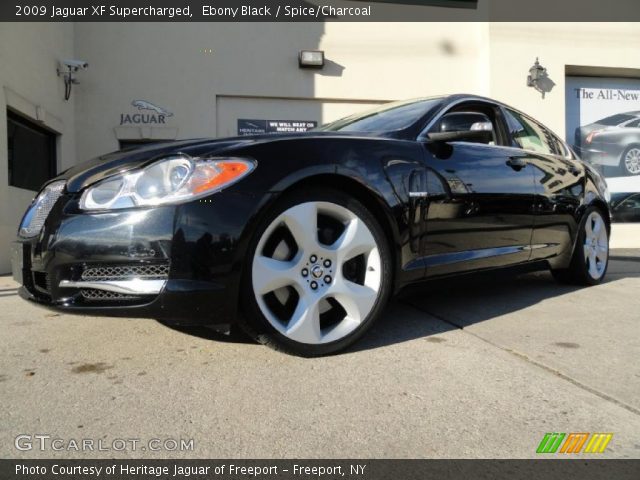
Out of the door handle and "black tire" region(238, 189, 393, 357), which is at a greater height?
the door handle

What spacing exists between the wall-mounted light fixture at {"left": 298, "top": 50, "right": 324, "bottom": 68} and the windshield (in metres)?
5.42

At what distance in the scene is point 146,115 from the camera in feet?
27.1

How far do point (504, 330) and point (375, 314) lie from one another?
2.88ft

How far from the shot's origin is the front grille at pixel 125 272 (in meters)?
2.02

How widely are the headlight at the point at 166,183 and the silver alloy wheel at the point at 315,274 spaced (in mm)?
319

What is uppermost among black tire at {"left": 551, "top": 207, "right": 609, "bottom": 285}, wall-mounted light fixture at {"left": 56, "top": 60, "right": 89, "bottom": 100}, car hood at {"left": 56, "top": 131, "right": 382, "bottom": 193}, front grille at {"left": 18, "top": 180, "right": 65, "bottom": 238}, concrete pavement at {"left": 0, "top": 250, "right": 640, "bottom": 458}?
wall-mounted light fixture at {"left": 56, "top": 60, "right": 89, "bottom": 100}

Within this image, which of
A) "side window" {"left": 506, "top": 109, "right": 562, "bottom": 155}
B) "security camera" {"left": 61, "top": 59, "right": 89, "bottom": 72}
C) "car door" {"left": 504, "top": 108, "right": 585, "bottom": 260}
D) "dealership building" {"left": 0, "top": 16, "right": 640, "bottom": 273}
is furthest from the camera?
"dealership building" {"left": 0, "top": 16, "right": 640, "bottom": 273}

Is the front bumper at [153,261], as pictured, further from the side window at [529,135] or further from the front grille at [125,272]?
the side window at [529,135]

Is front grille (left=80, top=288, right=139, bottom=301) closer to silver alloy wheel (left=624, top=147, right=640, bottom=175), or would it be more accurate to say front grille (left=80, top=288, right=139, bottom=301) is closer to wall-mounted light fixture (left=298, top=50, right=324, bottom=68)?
wall-mounted light fixture (left=298, top=50, right=324, bottom=68)

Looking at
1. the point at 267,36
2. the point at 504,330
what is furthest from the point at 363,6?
the point at 504,330

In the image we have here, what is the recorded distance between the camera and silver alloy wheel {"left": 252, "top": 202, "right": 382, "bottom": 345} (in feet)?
7.32

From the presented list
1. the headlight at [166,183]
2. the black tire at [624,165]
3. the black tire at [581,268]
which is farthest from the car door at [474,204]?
the black tire at [624,165]

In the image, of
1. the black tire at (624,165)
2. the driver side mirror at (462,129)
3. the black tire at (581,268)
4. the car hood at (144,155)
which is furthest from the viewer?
the black tire at (624,165)

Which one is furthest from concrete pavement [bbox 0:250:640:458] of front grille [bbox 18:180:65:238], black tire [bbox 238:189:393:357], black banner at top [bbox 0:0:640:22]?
black banner at top [bbox 0:0:640:22]
